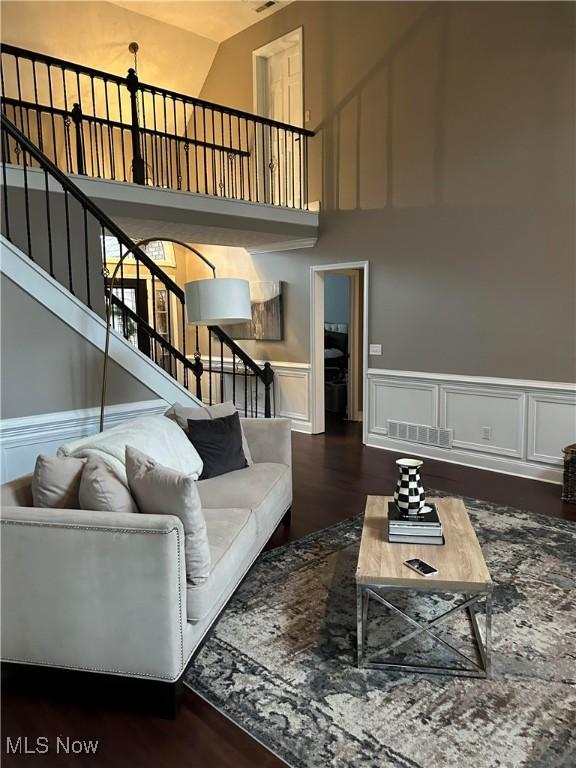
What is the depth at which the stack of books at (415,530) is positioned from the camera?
255 cm

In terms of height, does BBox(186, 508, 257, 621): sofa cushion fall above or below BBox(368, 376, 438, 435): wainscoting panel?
below

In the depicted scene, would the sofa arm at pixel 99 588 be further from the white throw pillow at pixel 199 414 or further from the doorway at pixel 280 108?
the doorway at pixel 280 108

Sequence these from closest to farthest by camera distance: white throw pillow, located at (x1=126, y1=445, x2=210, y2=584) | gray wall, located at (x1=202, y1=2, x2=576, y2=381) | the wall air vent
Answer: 1. white throw pillow, located at (x1=126, y1=445, x2=210, y2=584)
2. gray wall, located at (x1=202, y1=2, x2=576, y2=381)
3. the wall air vent

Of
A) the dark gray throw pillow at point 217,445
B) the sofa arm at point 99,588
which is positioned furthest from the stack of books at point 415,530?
the dark gray throw pillow at point 217,445

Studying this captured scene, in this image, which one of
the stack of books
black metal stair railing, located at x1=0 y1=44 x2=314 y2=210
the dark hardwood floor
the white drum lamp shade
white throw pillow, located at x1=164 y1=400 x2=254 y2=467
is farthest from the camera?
black metal stair railing, located at x1=0 y1=44 x2=314 y2=210

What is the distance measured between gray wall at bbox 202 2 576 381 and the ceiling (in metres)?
0.44

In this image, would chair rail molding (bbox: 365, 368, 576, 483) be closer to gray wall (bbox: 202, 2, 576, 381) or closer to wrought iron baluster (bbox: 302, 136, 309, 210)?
gray wall (bbox: 202, 2, 576, 381)

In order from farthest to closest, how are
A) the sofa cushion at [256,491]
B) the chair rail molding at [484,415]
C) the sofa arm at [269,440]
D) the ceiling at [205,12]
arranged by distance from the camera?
the ceiling at [205,12] → the chair rail molding at [484,415] → the sofa arm at [269,440] → the sofa cushion at [256,491]

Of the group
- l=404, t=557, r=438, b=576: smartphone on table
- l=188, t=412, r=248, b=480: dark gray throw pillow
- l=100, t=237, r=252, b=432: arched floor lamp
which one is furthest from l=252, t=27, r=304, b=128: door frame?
l=404, t=557, r=438, b=576: smartphone on table

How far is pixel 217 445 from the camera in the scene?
3.58m

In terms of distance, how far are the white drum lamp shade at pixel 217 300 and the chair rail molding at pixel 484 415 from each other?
2.82 meters

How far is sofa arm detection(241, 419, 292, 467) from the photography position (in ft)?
12.7

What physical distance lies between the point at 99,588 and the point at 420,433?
441 cm

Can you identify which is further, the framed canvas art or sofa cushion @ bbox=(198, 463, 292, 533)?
the framed canvas art
